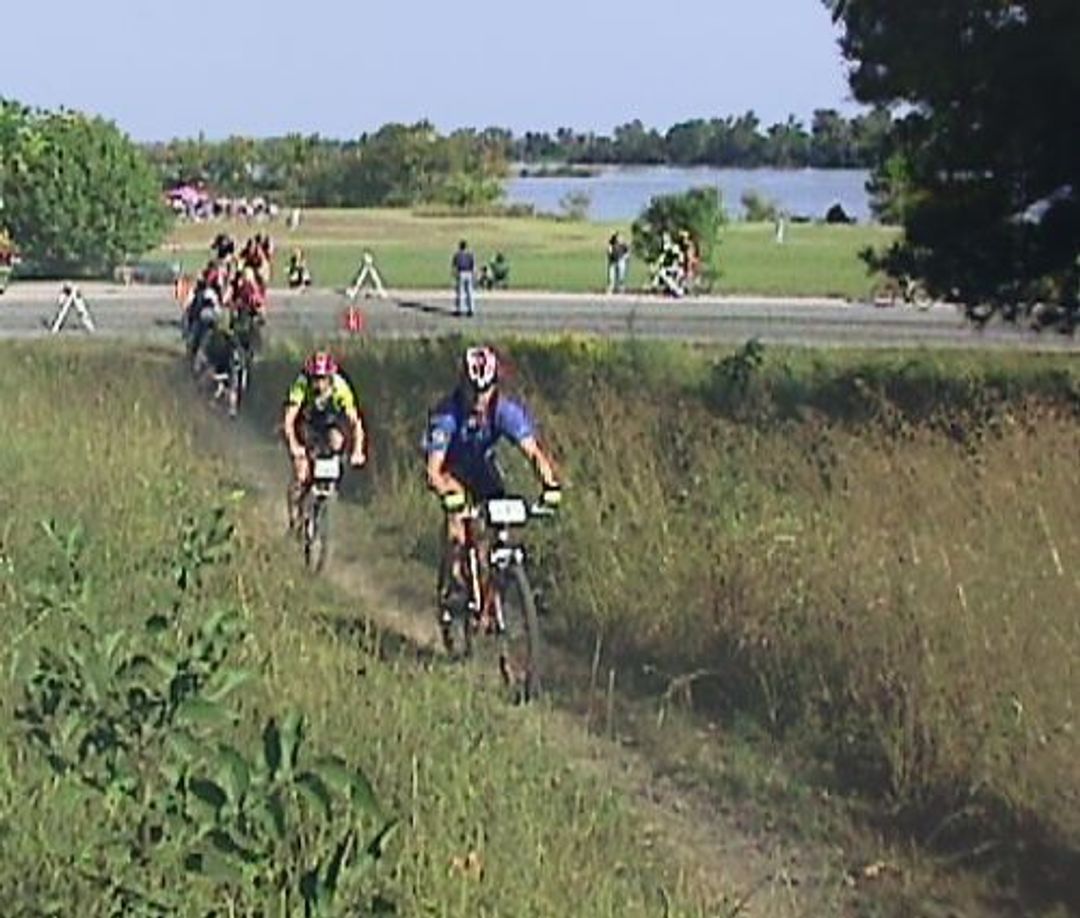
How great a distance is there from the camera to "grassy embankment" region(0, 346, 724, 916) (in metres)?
4.48

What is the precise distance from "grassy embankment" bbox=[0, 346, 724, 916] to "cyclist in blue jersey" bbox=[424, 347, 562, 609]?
874mm

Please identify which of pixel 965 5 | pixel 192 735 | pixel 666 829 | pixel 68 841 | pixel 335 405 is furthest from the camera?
pixel 965 5

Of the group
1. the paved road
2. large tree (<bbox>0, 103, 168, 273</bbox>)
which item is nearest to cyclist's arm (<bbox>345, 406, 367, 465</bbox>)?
the paved road

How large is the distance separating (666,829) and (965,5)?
1307cm

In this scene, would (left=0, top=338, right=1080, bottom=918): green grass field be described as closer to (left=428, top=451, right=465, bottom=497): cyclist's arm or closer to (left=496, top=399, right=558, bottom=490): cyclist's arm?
(left=428, top=451, right=465, bottom=497): cyclist's arm

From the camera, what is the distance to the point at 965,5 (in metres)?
20.0

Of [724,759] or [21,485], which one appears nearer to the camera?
[724,759]

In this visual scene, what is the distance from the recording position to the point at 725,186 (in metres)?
77.9

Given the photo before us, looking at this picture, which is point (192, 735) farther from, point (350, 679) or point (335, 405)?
point (335, 405)

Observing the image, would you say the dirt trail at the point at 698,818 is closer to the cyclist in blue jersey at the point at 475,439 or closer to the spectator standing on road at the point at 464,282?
the cyclist in blue jersey at the point at 475,439

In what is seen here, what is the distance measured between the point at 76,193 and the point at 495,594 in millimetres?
46968

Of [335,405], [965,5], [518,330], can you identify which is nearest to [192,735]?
[335,405]

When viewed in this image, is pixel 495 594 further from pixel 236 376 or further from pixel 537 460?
pixel 236 376

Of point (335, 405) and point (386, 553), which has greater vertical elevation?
point (335, 405)
